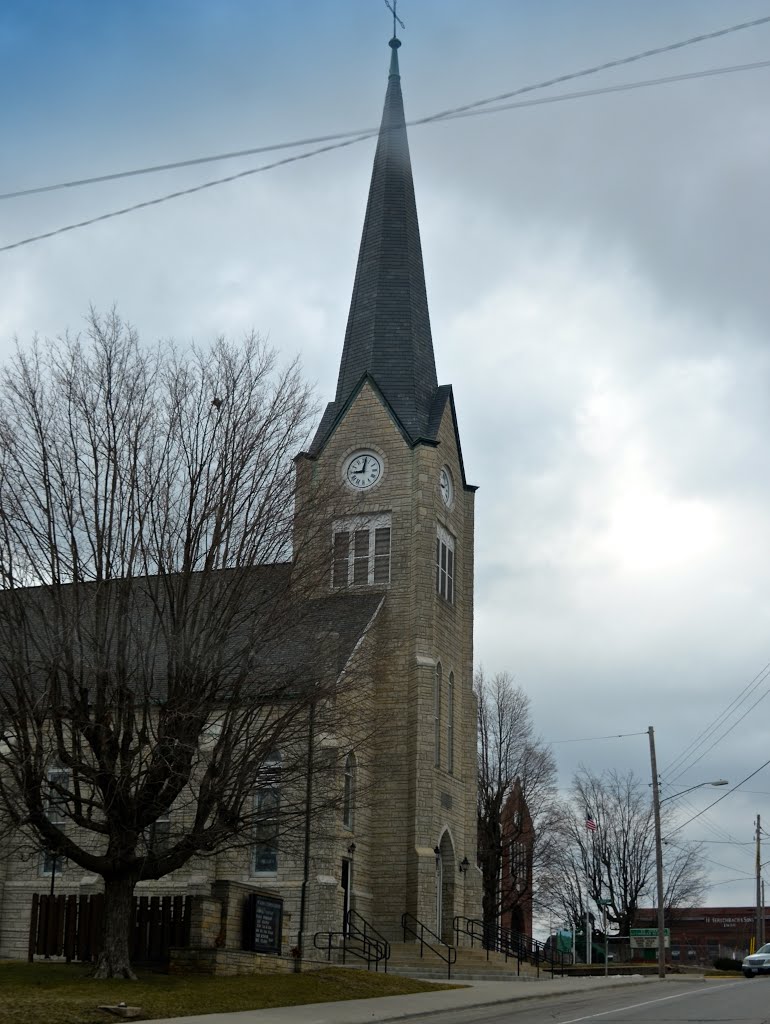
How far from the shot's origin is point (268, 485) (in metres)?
23.0

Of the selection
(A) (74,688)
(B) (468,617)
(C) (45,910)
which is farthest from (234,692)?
(B) (468,617)

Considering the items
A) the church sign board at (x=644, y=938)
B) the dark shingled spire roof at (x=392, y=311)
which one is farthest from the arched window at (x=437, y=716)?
the church sign board at (x=644, y=938)

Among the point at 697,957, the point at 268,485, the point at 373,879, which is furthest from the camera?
the point at 697,957

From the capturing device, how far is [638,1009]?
782 inches

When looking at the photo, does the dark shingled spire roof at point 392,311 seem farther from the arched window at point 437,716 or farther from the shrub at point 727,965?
the shrub at point 727,965

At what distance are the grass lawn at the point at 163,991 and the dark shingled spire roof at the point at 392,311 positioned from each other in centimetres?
1903

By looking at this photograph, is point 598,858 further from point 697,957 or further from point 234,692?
point 234,692

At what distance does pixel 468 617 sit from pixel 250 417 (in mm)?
18569

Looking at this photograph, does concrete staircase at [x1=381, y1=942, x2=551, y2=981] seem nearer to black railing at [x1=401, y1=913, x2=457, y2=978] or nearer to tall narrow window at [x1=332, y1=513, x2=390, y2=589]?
black railing at [x1=401, y1=913, x2=457, y2=978]

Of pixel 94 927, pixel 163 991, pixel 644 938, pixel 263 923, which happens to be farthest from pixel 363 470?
pixel 644 938

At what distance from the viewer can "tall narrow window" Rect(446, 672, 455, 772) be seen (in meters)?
37.4

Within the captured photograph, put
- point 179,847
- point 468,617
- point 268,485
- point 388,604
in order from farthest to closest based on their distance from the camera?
point 468,617 → point 388,604 → point 268,485 → point 179,847

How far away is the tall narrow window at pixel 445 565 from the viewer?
126 feet

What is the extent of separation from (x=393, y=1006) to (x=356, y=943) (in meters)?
12.3
